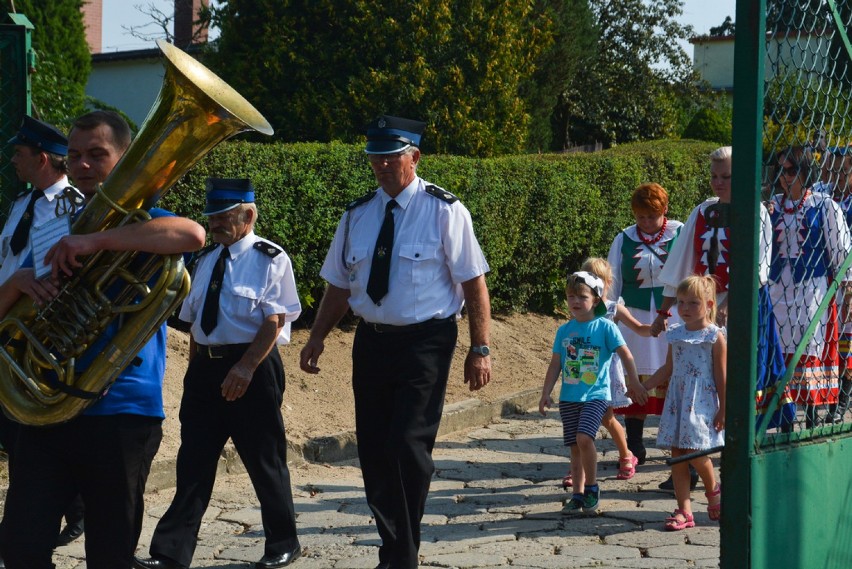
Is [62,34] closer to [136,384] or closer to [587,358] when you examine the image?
[587,358]

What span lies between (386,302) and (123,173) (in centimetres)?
192

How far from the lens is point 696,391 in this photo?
21.3 feet

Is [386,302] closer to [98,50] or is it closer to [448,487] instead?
[448,487]

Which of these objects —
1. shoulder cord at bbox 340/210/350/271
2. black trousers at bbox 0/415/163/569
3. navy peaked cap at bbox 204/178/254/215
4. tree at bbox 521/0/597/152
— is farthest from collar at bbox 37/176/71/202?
tree at bbox 521/0/597/152

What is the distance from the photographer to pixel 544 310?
13508 millimetres

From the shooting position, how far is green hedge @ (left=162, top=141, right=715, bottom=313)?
9719 millimetres

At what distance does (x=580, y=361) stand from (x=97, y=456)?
139 inches

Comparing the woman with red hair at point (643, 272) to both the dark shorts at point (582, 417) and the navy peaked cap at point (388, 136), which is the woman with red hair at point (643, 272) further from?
the navy peaked cap at point (388, 136)

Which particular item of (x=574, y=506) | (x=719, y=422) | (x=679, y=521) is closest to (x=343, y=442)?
(x=574, y=506)

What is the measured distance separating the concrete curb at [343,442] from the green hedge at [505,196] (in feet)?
5.83

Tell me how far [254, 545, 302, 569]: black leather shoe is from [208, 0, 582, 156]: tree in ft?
28.3

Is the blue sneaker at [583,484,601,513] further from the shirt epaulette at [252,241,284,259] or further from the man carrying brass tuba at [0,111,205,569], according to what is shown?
the man carrying brass tuba at [0,111,205,569]

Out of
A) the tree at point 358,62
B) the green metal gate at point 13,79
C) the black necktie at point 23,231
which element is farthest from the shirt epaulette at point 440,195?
the tree at point 358,62

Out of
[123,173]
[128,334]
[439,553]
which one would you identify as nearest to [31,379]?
[128,334]
